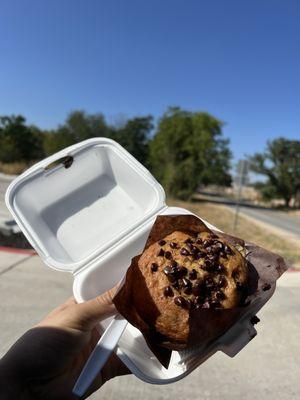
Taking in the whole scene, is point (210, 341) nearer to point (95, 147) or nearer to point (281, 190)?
point (95, 147)

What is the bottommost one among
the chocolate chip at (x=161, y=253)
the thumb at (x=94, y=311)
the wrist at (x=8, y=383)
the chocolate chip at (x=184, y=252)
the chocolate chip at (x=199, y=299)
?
the wrist at (x=8, y=383)

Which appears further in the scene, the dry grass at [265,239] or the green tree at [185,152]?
the green tree at [185,152]

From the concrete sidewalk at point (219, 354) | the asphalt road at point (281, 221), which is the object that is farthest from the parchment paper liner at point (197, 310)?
the asphalt road at point (281, 221)

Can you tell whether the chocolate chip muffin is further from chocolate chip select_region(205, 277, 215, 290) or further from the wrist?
the wrist

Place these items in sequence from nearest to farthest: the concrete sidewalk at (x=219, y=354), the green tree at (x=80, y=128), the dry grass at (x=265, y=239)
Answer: the concrete sidewalk at (x=219, y=354), the dry grass at (x=265, y=239), the green tree at (x=80, y=128)

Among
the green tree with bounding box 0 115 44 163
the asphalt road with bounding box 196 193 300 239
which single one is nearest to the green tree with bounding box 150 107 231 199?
the asphalt road with bounding box 196 193 300 239

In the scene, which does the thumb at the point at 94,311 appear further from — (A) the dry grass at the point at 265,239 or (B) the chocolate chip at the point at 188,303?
(A) the dry grass at the point at 265,239

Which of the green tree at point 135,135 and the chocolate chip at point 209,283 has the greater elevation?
the chocolate chip at point 209,283
